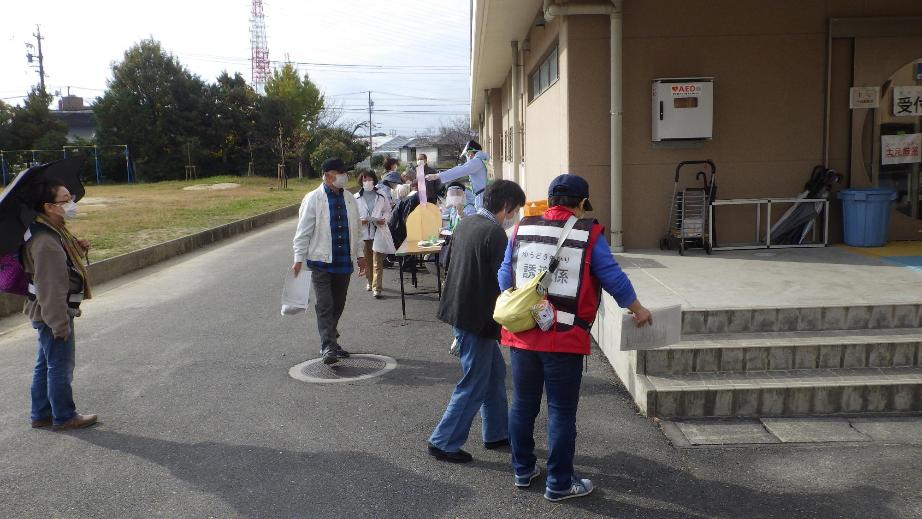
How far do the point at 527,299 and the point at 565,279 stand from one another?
228 mm

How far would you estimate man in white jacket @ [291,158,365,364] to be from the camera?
6.48 m

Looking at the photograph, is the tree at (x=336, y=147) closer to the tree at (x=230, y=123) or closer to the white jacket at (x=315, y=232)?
the tree at (x=230, y=123)

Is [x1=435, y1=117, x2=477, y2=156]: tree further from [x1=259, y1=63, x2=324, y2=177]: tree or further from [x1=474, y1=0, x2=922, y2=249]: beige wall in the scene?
[x1=474, y1=0, x2=922, y2=249]: beige wall

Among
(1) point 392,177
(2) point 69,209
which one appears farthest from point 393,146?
(2) point 69,209

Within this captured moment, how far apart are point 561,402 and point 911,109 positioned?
26.2 feet

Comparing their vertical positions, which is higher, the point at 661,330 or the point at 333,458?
the point at 661,330

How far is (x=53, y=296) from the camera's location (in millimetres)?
4914

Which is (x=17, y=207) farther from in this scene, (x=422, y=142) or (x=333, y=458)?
(x=422, y=142)

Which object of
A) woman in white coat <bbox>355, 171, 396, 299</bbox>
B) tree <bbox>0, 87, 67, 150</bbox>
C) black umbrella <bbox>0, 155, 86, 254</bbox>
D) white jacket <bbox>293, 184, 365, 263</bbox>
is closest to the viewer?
→ black umbrella <bbox>0, 155, 86, 254</bbox>

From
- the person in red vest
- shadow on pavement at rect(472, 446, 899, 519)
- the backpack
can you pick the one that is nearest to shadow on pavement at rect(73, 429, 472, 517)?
the person in red vest

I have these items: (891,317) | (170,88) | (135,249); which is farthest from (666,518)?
(170,88)

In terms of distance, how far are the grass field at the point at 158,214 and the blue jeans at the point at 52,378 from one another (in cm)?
804

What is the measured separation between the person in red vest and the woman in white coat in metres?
5.67

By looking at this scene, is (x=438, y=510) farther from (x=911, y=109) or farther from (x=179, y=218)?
(x=179, y=218)
